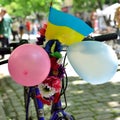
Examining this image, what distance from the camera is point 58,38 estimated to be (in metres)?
2.75

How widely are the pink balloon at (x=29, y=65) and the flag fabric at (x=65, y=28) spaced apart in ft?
0.65

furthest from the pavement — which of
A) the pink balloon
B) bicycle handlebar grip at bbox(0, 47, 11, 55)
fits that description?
the pink balloon

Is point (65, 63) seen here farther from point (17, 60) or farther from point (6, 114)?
point (6, 114)

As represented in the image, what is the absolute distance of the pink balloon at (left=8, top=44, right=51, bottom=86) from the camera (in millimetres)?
2488

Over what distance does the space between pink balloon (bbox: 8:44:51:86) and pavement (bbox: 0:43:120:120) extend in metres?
2.57

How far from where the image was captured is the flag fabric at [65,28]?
258cm

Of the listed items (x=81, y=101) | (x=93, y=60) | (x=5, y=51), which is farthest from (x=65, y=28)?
(x=81, y=101)

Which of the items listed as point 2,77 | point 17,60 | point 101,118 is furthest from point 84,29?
point 2,77

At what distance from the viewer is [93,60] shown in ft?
8.77

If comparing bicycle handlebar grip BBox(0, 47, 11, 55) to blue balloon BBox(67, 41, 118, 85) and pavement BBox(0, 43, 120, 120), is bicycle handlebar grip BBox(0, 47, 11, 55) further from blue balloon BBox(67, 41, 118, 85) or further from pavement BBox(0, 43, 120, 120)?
pavement BBox(0, 43, 120, 120)

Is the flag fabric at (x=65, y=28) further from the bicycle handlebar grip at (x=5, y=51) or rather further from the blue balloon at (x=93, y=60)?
the bicycle handlebar grip at (x=5, y=51)

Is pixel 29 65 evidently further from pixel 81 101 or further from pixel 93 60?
pixel 81 101

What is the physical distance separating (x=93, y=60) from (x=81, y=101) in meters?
4.18

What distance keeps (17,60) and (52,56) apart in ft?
1.16
